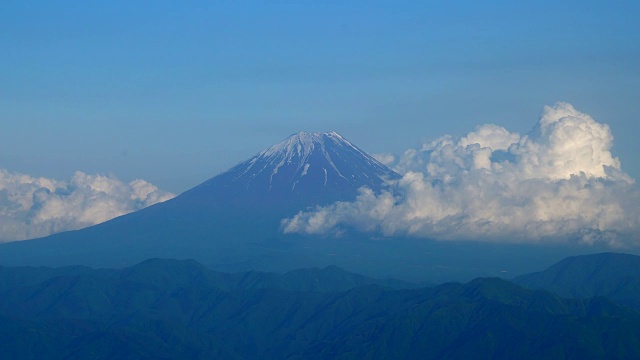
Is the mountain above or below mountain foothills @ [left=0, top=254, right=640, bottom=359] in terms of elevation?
above

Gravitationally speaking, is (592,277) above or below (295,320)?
above

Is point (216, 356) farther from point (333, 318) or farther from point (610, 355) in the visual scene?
point (610, 355)

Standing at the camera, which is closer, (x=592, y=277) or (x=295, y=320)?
(x=295, y=320)

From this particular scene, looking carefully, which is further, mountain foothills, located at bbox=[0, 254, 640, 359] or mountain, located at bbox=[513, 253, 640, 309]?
mountain, located at bbox=[513, 253, 640, 309]

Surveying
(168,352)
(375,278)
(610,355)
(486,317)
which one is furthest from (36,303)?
(610,355)
